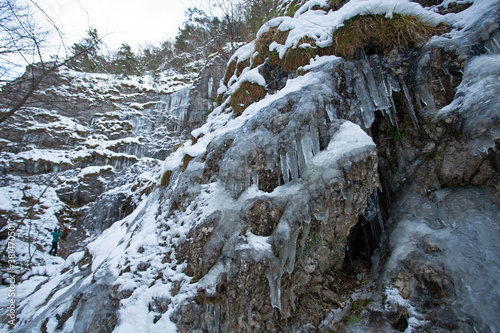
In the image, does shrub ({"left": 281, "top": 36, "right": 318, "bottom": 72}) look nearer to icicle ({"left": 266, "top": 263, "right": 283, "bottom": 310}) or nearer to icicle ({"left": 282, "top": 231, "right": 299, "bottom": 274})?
icicle ({"left": 282, "top": 231, "right": 299, "bottom": 274})

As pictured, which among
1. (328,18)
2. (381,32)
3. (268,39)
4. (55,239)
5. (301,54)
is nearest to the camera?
(381,32)

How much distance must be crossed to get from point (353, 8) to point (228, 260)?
5.59 m

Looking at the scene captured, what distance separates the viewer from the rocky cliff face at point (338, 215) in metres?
2.91

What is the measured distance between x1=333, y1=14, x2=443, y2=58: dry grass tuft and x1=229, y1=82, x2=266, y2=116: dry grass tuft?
1971 mm

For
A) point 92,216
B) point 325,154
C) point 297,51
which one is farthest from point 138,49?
point 325,154

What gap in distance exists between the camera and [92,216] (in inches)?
408

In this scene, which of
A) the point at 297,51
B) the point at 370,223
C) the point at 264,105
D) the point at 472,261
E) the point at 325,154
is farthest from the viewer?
the point at 297,51

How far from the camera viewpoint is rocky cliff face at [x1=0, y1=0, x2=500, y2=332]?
2.91m

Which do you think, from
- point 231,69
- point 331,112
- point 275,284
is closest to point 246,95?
point 331,112

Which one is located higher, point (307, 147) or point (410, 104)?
point (307, 147)

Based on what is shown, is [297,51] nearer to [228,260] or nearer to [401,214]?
[401,214]

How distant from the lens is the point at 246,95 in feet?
18.0

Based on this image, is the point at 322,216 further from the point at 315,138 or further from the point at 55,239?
the point at 55,239

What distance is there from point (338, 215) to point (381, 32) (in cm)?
389
